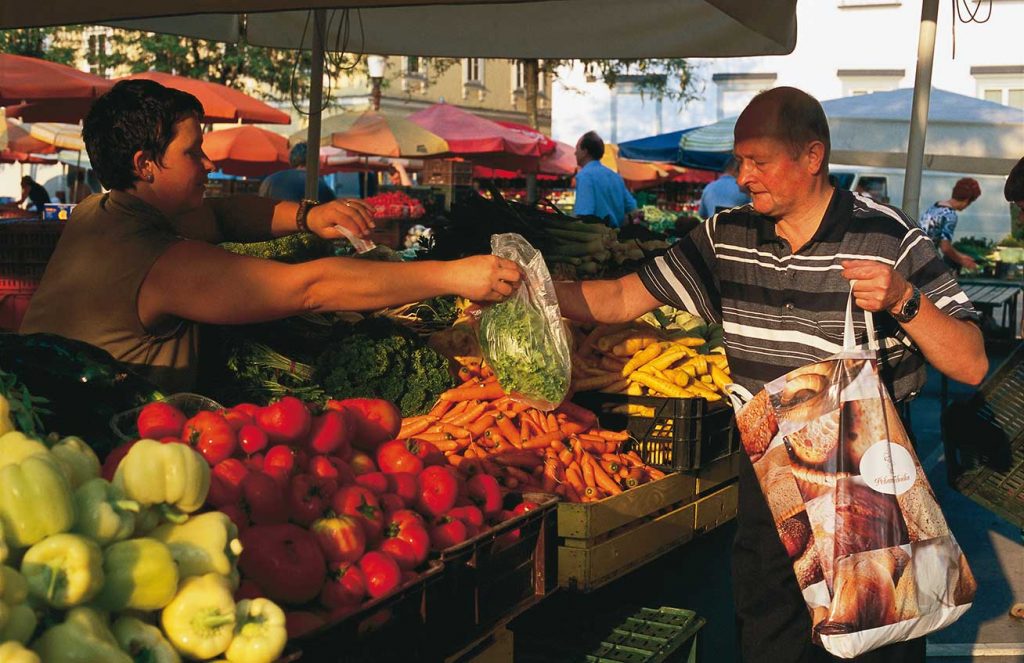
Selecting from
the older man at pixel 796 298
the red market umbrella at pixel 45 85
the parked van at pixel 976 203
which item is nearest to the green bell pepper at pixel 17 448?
the older man at pixel 796 298

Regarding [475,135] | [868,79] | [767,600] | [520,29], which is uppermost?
[868,79]

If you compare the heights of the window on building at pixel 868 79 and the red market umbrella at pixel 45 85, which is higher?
the window on building at pixel 868 79

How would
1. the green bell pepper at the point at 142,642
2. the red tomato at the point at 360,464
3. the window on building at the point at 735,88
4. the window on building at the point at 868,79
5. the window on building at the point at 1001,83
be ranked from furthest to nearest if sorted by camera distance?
1. the window on building at the point at 735,88
2. the window on building at the point at 868,79
3. the window on building at the point at 1001,83
4. the red tomato at the point at 360,464
5. the green bell pepper at the point at 142,642

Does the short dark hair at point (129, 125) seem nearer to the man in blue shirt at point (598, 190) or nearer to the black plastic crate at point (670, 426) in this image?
the black plastic crate at point (670, 426)

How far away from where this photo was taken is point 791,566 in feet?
11.4

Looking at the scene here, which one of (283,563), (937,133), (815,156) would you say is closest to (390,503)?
(283,563)

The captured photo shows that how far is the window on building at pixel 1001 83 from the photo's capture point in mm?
27062

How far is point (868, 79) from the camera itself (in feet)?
93.7

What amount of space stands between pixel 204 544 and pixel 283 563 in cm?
35

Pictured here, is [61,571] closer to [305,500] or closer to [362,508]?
[305,500]

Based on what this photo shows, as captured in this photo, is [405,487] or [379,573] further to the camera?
[405,487]

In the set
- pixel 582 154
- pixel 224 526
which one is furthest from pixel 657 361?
pixel 582 154

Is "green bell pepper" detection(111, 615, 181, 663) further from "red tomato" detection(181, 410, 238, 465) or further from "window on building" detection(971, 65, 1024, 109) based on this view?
"window on building" detection(971, 65, 1024, 109)

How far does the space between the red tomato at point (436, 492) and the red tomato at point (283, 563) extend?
1.85 feet
